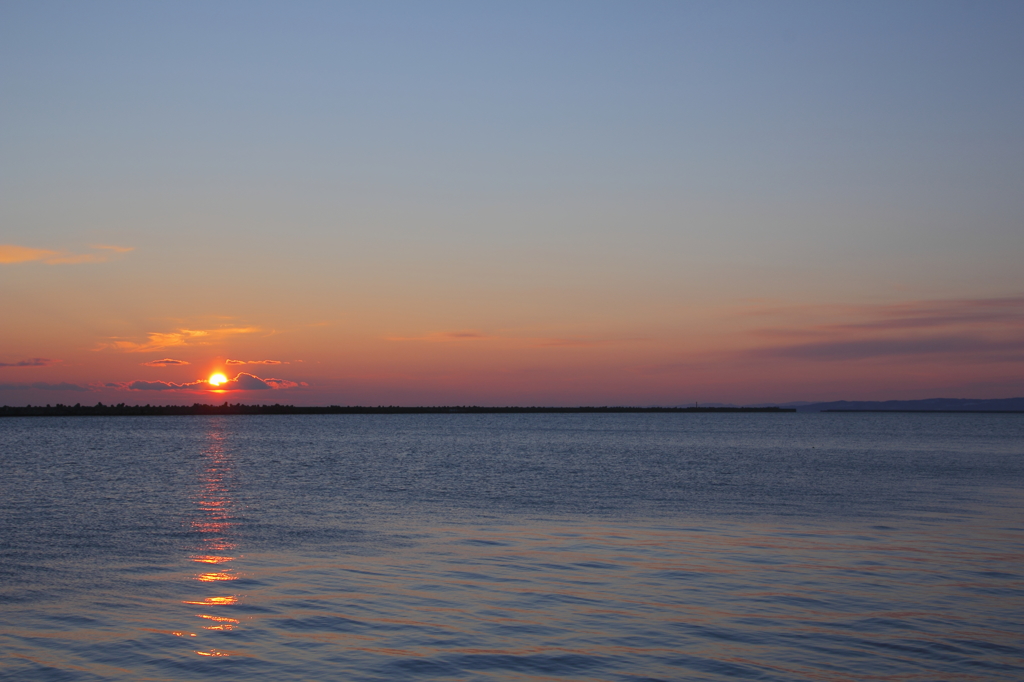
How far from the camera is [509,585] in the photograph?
14789 mm

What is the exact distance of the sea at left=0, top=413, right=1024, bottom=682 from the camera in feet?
35.0

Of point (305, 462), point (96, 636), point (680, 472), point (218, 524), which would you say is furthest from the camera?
point (305, 462)

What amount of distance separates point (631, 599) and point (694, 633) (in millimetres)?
2010

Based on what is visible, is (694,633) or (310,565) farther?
(310,565)

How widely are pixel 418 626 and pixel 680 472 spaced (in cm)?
3264

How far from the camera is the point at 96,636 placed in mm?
11609

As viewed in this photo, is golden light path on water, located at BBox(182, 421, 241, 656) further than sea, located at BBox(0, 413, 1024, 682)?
Yes

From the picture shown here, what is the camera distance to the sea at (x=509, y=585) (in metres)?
10.7

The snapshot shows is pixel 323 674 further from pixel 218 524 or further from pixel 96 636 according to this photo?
pixel 218 524

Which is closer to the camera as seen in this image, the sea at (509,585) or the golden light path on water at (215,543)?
the sea at (509,585)

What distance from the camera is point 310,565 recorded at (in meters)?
16.7

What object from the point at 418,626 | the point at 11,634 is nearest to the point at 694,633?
the point at 418,626

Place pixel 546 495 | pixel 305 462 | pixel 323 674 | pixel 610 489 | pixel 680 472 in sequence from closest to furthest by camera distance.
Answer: pixel 323 674 < pixel 546 495 < pixel 610 489 < pixel 680 472 < pixel 305 462

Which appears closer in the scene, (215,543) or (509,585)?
(509,585)
